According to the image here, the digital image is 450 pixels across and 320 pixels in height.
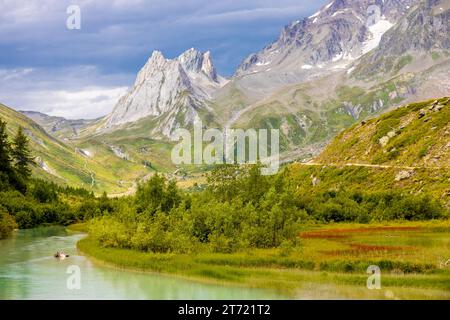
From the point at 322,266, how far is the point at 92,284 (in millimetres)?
27972

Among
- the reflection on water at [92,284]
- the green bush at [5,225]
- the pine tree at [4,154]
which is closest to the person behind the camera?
the reflection on water at [92,284]

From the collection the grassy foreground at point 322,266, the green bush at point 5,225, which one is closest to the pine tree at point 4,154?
the green bush at point 5,225

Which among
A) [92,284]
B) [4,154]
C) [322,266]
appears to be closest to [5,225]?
[4,154]

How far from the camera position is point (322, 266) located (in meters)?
71.6

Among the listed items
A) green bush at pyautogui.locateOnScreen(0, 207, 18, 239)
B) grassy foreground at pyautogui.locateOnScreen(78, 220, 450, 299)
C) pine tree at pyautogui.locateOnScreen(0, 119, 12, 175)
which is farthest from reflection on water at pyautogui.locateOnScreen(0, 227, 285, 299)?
pine tree at pyautogui.locateOnScreen(0, 119, 12, 175)

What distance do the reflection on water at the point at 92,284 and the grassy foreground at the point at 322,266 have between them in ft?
9.82

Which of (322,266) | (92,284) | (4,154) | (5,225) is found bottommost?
(92,284)

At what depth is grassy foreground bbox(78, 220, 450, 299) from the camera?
58.9 m

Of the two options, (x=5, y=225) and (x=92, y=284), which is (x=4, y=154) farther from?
(x=92, y=284)

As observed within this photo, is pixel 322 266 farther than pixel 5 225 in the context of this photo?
No

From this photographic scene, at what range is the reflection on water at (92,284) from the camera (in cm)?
5884

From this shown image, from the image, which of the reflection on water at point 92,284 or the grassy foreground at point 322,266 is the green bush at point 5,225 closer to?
the grassy foreground at point 322,266

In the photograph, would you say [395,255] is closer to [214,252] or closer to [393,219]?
[214,252]

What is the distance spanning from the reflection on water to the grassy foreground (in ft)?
9.82
